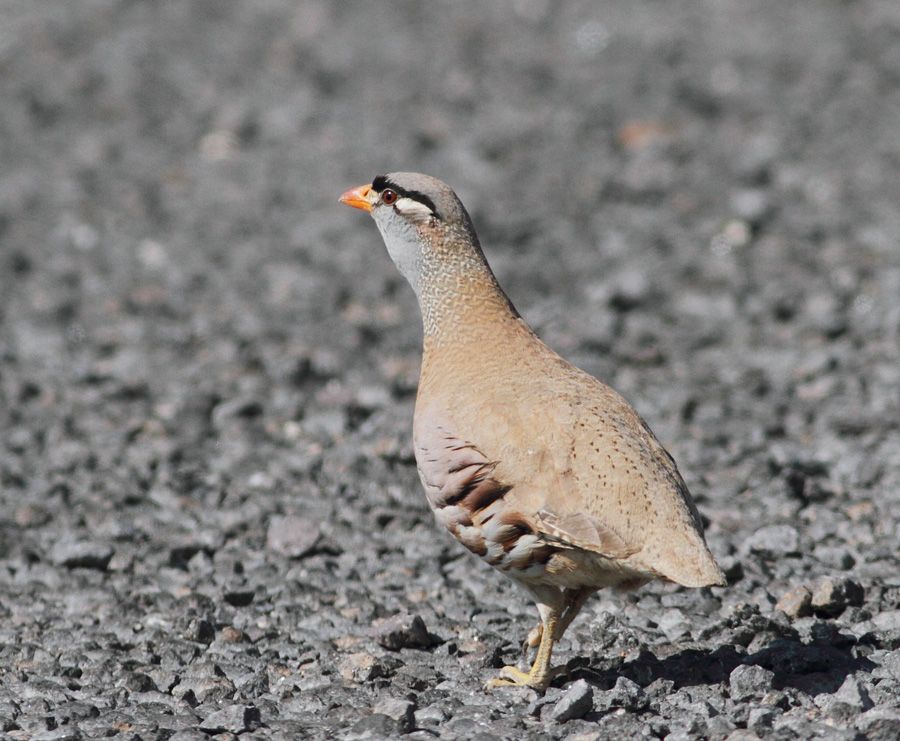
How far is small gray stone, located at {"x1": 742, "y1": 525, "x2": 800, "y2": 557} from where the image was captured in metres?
8.12

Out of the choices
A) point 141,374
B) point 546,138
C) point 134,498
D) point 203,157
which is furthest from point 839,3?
point 134,498

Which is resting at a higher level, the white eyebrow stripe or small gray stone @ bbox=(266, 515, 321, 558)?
the white eyebrow stripe

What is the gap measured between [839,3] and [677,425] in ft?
37.8

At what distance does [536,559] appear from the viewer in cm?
641

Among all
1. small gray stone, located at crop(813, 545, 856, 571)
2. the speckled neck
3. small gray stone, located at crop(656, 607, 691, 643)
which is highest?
the speckled neck

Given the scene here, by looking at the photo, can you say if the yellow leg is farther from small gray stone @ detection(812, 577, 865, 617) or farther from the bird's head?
the bird's head

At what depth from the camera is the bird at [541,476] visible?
20.2ft

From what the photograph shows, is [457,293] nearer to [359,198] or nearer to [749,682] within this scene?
[359,198]

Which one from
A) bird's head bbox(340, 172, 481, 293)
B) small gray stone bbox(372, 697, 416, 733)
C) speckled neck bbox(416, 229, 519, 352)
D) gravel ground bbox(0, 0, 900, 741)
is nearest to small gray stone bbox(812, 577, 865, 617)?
gravel ground bbox(0, 0, 900, 741)

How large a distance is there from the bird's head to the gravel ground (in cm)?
189

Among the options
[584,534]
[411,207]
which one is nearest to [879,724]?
[584,534]

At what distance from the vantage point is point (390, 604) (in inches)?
308

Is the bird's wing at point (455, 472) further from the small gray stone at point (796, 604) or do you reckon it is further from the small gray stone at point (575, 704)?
the small gray stone at point (796, 604)

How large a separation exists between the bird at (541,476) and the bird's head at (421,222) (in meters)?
0.34
